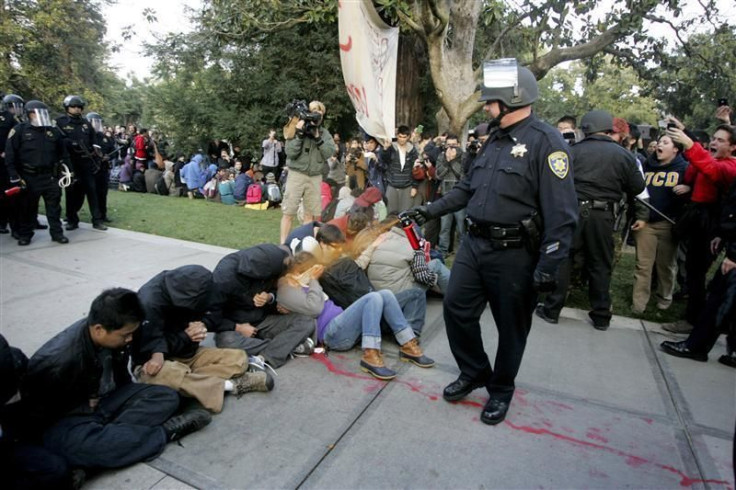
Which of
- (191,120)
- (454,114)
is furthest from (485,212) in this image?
(191,120)

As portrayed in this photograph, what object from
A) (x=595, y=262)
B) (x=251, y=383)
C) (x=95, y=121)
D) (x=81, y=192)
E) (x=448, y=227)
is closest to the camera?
(x=251, y=383)

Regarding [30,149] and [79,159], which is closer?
[30,149]

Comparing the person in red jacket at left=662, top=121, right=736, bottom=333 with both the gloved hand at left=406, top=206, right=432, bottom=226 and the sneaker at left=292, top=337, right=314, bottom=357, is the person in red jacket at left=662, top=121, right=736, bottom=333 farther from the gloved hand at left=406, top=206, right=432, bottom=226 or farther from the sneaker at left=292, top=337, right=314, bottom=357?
the sneaker at left=292, top=337, right=314, bottom=357

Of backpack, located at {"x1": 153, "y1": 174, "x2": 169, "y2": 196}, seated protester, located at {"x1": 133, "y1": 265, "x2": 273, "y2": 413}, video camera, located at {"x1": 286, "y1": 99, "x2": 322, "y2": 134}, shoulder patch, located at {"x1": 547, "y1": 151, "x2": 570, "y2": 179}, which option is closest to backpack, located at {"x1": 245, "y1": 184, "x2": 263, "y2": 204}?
backpack, located at {"x1": 153, "y1": 174, "x2": 169, "y2": 196}

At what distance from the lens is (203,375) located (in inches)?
115

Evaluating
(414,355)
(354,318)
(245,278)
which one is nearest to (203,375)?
(245,278)

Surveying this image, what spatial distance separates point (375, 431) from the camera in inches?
107

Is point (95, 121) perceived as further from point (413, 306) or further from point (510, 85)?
point (510, 85)

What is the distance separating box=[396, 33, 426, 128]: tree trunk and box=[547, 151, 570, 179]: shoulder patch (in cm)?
1012

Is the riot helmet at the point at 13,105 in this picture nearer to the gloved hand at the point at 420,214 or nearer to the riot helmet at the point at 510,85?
the gloved hand at the point at 420,214

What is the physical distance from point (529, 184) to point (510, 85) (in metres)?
0.57

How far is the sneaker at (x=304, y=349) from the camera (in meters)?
3.57

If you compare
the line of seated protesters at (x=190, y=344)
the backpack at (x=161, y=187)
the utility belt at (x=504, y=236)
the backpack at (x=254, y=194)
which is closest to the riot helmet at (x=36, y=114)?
the line of seated protesters at (x=190, y=344)

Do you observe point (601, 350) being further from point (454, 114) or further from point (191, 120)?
point (191, 120)
